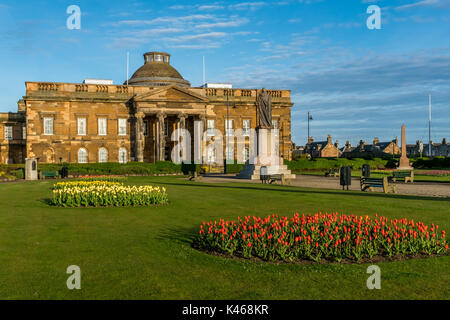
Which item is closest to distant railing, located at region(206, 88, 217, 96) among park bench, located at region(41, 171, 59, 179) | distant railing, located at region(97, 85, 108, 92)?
distant railing, located at region(97, 85, 108, 92)

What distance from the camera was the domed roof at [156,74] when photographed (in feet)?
206

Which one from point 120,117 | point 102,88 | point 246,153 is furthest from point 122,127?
point 246,153

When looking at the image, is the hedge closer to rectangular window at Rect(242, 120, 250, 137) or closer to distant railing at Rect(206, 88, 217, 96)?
rectangular window at Rect(242, 120, 250, 137)

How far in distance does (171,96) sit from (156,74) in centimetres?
1062

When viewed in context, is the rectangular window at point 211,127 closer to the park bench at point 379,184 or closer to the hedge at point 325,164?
the hedge at point 325,164

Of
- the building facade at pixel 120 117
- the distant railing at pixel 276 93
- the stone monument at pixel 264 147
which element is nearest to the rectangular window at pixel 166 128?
the building facade at pixel 120 117

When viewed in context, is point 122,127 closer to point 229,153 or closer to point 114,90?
point 114,90

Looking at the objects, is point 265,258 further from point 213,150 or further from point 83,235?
point 213,150

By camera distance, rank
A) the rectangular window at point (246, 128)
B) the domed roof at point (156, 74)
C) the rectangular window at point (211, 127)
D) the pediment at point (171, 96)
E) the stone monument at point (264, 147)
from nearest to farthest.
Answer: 1. the stone monument at point (264, 147)
2. the pediment at point (171, 96)
3. the rectangular window at point (211, 127)
4. the rectangular window at point (246, 128)
5. the domed roof at point (156, 74)

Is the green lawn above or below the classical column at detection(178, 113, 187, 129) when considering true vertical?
below

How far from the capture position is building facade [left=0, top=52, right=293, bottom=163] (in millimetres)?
53844

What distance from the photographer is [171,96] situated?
180 ft
